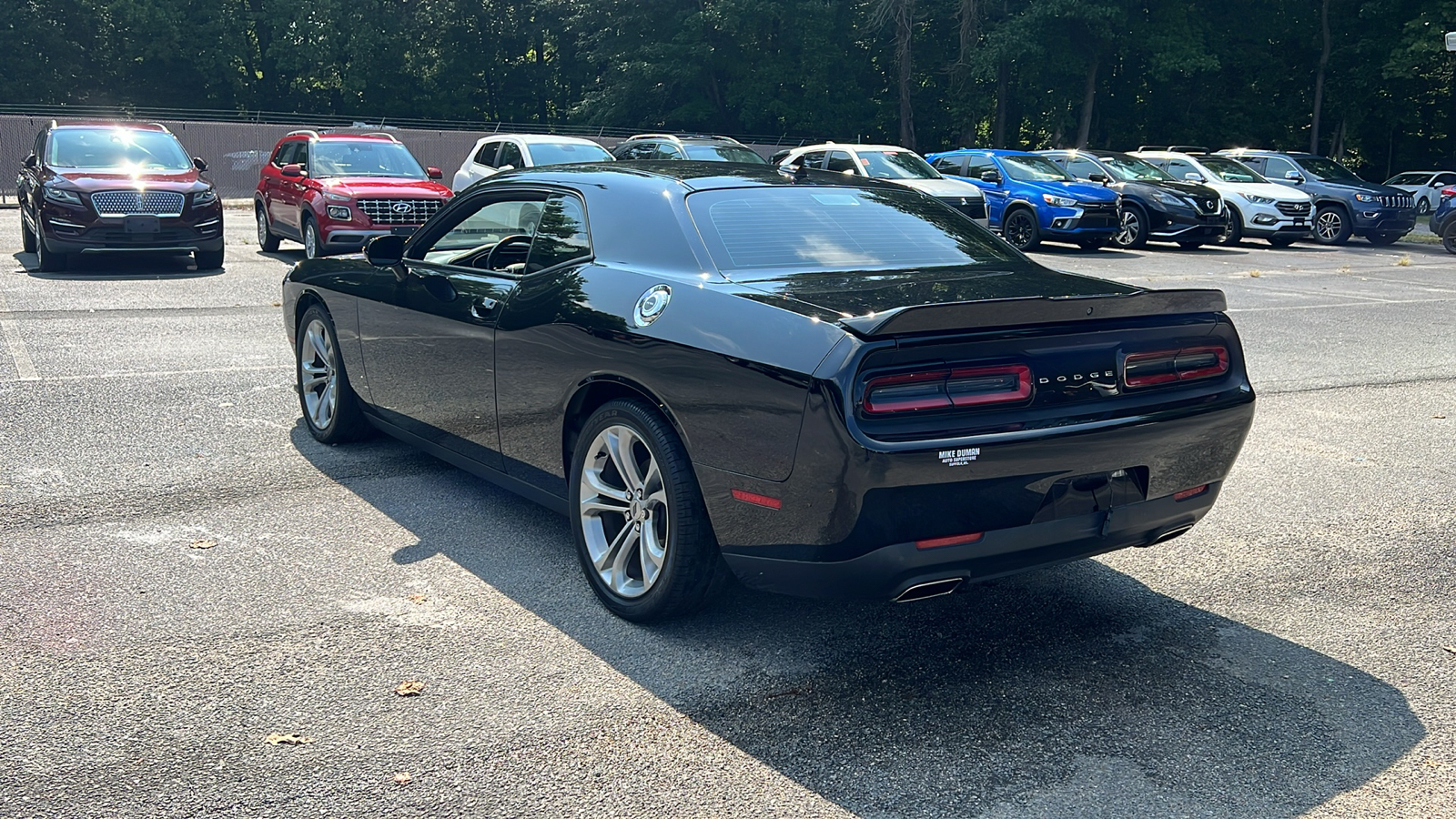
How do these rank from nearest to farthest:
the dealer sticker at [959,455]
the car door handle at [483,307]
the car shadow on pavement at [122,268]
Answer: the dealer sticker at [959,455] → the car door handle at [483,307] → the car shadow on pavement at [122,268]

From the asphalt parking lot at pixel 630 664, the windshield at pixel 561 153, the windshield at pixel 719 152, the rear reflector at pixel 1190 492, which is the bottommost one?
the asphalt parking lot at pixel 630 664

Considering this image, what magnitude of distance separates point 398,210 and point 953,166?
11.0 metres

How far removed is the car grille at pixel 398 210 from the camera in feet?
49.6

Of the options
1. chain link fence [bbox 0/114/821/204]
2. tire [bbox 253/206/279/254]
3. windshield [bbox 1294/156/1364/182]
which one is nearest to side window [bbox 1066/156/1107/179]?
windshield [bbox 1294/156/1364/182]

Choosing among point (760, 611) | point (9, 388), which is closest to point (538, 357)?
point (760, 611)

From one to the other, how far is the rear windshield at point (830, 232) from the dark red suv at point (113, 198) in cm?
1155

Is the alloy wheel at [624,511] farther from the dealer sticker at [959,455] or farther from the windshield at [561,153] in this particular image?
the windshield at [561,153]

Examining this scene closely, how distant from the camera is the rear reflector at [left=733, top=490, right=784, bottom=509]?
11.7ft

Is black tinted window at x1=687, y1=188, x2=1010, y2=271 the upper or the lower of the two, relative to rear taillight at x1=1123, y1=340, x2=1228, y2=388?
upper

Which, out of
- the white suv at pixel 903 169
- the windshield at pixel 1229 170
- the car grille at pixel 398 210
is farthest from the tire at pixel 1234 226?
the car grille at pixel 398 210

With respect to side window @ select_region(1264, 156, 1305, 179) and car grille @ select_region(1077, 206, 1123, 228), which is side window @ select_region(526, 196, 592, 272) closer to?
car grille @ select_region(1077, 206, 1123, 228)

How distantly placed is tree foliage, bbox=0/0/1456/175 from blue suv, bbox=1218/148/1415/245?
16.6 metres

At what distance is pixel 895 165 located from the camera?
68.1 ft

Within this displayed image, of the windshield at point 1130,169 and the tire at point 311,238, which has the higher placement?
the windshield at point 1130,169
